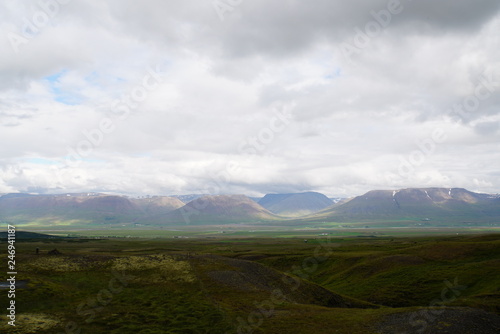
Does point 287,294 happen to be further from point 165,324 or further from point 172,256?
point 172,256

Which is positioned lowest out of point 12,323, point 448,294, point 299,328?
point 448,294

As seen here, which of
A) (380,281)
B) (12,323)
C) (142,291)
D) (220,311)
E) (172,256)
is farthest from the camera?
(380,281)

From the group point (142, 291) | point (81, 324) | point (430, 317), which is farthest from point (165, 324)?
point (430, 317)

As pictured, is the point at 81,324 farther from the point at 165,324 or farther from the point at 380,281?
the point at 380,281

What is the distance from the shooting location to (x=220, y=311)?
41.7 metres

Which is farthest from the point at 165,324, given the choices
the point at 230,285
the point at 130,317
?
the point at 230,285

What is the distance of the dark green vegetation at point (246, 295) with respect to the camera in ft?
123

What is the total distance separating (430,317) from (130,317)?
35472mm

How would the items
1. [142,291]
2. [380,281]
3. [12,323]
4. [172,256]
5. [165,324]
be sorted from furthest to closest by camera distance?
[380,281], [172,256], [142,291], [165,324], [12,323]

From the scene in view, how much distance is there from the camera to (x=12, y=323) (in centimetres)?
3522

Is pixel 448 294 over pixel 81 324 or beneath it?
beneath

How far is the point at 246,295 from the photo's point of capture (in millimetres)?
49969

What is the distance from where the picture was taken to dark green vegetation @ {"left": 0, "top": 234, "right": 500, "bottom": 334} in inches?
1471

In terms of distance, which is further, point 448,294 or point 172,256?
point 172,256
